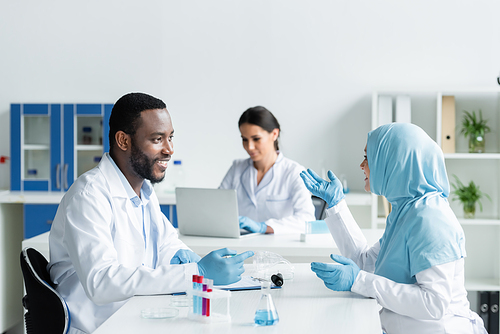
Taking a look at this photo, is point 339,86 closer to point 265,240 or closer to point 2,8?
point 265,240

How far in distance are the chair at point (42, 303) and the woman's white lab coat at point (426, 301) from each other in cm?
84

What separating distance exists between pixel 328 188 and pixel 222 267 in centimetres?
68

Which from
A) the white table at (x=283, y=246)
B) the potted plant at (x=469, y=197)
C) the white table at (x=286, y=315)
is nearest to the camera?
the white table at (x=286, y=315)

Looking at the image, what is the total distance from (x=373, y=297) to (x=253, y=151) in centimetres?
177

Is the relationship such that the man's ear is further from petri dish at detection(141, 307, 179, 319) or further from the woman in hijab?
the woman in hijab

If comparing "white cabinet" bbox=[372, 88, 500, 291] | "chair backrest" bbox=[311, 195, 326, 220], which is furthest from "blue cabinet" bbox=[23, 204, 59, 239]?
"white cabinet" bbox=[372, 88, 500, 291]

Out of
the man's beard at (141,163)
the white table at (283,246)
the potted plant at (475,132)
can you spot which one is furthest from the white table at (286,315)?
the potted plant at (475,132)

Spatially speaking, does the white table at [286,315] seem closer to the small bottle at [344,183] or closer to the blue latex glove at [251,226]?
the blue latex glove at [251,226]

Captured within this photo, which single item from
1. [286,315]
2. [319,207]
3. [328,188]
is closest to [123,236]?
[286,315]

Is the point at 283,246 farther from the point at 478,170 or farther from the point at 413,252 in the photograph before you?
the point at 478,170

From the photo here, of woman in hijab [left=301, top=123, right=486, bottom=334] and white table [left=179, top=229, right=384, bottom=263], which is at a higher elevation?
woman in hijab [left=301, top=123, right=486, bottom=334]

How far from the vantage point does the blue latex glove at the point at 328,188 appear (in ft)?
6.28

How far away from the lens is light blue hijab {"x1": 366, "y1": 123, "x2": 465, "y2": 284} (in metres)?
1.38

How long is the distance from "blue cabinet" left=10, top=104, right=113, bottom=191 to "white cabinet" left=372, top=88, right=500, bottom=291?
2121 millimetres
